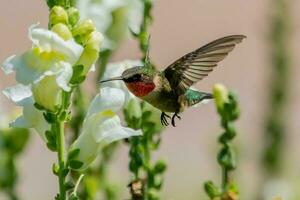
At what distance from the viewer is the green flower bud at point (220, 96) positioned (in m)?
2.15

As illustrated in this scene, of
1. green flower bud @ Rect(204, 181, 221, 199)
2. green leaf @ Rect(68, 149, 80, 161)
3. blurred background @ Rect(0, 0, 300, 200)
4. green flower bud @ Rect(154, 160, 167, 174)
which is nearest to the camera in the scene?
green leaf @ Rect(68, 149, 80, 161)

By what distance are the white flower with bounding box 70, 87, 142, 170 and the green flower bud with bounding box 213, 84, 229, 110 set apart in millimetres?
264

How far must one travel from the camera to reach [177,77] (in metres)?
2.06

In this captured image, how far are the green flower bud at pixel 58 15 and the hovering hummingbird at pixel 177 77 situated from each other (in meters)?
0.20

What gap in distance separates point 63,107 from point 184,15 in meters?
9.86

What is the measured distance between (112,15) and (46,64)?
92 centimetres

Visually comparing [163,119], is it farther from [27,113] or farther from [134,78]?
[27,113]

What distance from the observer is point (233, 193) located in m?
2.03

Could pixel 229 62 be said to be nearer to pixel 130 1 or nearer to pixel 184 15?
pixel 184 15

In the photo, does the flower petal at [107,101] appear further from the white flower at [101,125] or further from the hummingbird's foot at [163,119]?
the hummingbird's foot at [163,119]

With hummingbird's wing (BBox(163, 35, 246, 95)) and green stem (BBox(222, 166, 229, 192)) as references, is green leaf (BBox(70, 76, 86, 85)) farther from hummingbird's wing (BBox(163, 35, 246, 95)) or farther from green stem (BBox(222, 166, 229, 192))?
green stem (BBox(222, 166, 229, 192))

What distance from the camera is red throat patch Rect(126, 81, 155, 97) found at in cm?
193

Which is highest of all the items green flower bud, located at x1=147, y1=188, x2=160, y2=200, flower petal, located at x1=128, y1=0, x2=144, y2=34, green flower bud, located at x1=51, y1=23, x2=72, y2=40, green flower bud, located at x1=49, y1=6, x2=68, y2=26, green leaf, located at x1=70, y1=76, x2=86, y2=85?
flower petal, located at x1=128, y1=0, x2=144, y2=34

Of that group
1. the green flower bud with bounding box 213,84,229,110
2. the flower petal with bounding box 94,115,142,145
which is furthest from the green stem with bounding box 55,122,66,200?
the green flower bud with bounding box 213,84,229,110
